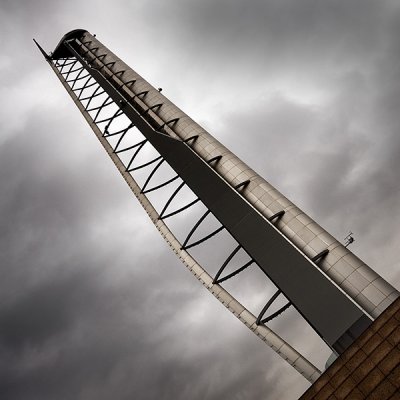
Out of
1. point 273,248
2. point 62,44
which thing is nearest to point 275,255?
point 273,248

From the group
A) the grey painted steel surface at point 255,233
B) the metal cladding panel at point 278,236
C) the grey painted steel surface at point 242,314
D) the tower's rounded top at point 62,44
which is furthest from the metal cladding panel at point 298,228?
the tower's rounded top at point 62,44

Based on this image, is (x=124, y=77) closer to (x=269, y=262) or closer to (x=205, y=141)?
(x=205, y=141)

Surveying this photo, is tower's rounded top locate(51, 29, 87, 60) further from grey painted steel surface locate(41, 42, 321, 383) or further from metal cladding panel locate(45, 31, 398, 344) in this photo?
grey painted steel surface locate(41, 42, 321, 383)

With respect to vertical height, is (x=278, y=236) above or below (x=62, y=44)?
below

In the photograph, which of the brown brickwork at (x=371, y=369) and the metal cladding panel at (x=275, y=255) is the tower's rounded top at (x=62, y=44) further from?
the brown brickwork at (x=371, y=369)

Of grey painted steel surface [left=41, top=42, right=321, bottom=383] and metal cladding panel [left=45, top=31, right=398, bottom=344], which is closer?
metal cladding panel [left=45, top=31, right=398, bottom=344]

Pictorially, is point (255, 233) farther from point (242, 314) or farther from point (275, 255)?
point (242, 314)

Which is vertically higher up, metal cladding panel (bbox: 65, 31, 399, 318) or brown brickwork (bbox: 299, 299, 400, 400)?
metal cladding panel (bbox: 65, 31, 399, 318)

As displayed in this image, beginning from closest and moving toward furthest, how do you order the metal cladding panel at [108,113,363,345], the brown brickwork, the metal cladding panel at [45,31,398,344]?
1. the brown brickwork
2. the metal cladding panel at [108,113,363,345]
3. the metal cladding panel at [45,31,398,344]

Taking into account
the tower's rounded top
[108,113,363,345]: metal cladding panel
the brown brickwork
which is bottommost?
the brown brickwork

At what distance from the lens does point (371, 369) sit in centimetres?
995

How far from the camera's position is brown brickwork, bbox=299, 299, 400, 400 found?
31.3 feet

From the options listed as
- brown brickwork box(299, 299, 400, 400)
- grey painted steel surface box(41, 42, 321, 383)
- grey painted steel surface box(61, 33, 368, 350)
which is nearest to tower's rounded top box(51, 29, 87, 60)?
grey painted steel surface box(61, 33, 368, 350)

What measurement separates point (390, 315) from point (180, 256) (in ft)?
62.1
